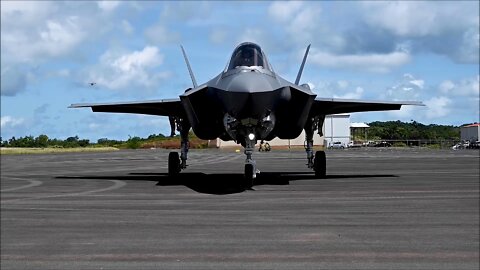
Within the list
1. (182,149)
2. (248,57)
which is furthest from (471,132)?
(248,57)

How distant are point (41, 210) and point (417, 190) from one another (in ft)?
33.1

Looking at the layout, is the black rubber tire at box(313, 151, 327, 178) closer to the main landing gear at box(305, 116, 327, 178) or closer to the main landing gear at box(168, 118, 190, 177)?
the main landing gear at box(305, 116, 327, 178)

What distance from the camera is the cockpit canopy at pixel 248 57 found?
15.5 metres

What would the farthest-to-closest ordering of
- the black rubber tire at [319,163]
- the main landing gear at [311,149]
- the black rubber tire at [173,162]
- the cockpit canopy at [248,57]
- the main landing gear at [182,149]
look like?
the black rubber tire at [319,163], the black rubber tire at [173,162], the main landing gear at [311,149], the main landing gear at [182,149], the cockpit canopy at [248,57]

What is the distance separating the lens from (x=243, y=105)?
564 inches

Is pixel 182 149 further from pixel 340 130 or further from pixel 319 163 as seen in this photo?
pixel 319 163

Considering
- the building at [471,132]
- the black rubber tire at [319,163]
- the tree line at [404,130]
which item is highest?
the building at [471,132]

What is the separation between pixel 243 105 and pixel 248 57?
1.81 meters

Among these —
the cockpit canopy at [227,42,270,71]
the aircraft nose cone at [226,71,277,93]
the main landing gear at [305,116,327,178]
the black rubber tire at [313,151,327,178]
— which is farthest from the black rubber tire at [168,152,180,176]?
the aircraft nose cone at [226,71,277,93]

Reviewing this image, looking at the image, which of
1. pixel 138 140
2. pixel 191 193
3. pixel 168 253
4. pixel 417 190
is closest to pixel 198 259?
pixel 168 253

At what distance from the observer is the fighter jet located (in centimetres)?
1447

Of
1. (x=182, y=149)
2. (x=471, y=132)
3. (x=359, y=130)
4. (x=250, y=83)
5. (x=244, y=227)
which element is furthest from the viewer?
(x=471, y=132)

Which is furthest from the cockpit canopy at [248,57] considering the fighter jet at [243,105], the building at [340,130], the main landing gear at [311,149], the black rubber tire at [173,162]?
the black rubber tire at [173,162]

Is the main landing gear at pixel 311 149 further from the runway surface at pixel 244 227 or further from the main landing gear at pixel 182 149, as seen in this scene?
the main landing gear at pixel 182 149
